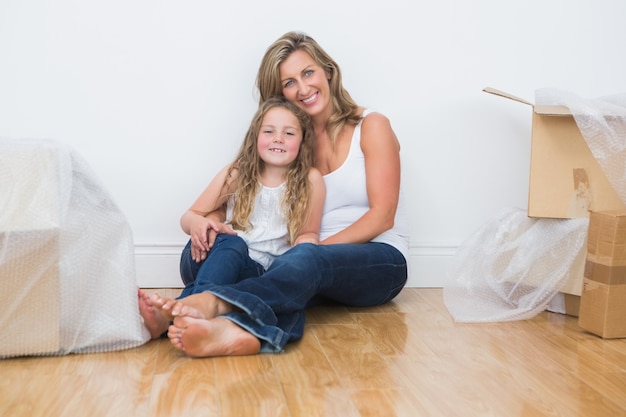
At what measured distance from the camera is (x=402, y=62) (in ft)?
7.88

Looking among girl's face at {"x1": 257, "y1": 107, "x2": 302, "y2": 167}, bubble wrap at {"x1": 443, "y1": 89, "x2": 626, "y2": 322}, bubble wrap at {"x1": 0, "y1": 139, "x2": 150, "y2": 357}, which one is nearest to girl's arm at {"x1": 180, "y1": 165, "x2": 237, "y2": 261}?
girl's face at {"x1": 257, "y1": 107, "x2": 302, "y2": 167}

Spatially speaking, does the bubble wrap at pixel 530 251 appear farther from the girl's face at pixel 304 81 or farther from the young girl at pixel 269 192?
the girl's face at pixel 304 81

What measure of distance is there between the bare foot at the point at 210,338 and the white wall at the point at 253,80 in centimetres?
77

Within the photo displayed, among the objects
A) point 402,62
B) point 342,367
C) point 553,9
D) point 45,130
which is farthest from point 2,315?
point 553,9

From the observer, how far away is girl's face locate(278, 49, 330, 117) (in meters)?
2.15

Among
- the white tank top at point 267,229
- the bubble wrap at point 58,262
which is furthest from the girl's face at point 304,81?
the bubble wrap at point 58,262

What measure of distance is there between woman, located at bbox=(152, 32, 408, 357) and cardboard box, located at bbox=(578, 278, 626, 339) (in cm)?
48

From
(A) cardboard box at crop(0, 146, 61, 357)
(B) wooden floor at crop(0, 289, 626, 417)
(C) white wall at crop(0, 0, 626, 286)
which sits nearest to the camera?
(B) wooden floor at crop(0, 289, 626, 417)

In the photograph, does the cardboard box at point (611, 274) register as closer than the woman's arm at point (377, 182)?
Yes

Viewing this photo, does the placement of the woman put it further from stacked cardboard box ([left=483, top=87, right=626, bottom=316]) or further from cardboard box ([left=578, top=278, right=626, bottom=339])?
cardboard box ([left=578, top=278, right=626, bottom=339])

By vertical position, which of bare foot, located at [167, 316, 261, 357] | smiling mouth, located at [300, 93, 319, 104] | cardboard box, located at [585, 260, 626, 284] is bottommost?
bare foot, located at [167, 316, 261, 357]

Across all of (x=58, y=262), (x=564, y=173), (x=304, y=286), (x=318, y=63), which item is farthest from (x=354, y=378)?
(x=318, y=63)

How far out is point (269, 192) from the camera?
212 cm

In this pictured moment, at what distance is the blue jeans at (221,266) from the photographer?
1.84m
